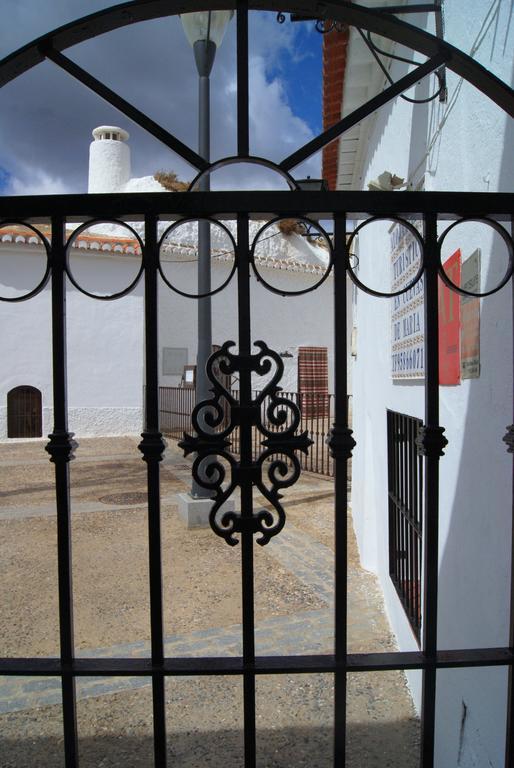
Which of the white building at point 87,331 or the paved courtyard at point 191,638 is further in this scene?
the white building at point 87,331

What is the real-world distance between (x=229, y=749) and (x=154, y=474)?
199 cm

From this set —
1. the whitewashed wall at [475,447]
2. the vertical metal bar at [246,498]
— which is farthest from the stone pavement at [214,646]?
the vertical metal bar at [246,498]

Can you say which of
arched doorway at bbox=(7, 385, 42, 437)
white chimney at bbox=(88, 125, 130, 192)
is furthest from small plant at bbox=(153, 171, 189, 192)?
arched doorway at bbox=(7, 385, 42, 437)

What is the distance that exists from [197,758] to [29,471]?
7807 mm

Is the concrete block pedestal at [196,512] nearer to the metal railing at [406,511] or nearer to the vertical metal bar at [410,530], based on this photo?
the metal railing at [406,511]

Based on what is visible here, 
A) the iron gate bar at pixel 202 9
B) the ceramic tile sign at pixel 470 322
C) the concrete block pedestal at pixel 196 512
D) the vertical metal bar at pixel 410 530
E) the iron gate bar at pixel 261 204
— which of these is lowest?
the concrete block pedestal at pixel 196 512

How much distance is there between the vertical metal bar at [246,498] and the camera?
1.21 meters

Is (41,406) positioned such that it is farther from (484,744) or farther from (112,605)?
(484,744)

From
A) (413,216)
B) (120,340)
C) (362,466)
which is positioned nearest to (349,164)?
(362,466)

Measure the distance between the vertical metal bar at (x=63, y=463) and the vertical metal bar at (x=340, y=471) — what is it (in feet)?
1.91

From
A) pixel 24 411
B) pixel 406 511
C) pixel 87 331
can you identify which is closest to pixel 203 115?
pixel 406 511

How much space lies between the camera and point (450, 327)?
2.38m

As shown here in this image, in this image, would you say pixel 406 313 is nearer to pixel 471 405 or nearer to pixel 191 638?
pixel 471 405

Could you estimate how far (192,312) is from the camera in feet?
57.7
